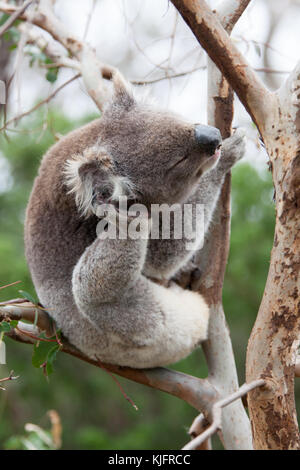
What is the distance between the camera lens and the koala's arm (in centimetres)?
279

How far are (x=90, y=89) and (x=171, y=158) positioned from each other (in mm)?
973

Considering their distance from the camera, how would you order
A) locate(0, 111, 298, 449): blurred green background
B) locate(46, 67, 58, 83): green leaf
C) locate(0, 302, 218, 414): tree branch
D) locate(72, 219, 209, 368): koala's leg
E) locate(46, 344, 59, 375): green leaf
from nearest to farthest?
locate(46, 344, 59, 375): green leaf < locate(0, 302, 218, 414): tree branch < locate(72, 219, 209, 368): koala's leg < locate(46, 67, 58, 83): green leaf < locate(0, 111, 298, 449): blurred green background

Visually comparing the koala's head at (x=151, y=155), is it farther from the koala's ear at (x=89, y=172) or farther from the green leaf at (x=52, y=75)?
the green leaf at (x=52, y=75)

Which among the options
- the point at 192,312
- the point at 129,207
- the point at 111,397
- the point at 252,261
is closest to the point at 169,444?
the point at 111,397

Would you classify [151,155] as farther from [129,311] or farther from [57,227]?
[129,311]

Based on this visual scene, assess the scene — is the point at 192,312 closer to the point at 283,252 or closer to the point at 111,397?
the point at 283,252

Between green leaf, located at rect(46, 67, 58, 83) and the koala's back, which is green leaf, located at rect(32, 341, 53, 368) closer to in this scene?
the koala's back

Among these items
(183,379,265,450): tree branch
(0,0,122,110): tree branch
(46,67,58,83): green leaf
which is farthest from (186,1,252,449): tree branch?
(46,67,58,83): green leaf

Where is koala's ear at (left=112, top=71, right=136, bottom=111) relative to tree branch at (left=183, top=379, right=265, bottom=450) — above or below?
above

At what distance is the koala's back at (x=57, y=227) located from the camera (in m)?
2.82

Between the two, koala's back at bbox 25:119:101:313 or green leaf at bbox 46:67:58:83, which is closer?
koala's back at bbox 25:119:101:313

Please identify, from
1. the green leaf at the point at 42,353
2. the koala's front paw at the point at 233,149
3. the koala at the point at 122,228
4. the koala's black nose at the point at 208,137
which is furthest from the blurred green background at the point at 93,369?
→ the green leaf at the point at 42,353

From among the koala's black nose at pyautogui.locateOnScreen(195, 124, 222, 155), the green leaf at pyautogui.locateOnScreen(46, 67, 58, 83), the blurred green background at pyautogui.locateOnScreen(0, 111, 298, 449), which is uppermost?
the green leaf at pyautogui.locateOnScreen(46, 67, 58, 83)

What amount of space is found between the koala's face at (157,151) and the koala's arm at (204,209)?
134 millimetres
